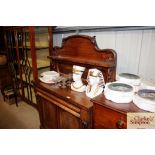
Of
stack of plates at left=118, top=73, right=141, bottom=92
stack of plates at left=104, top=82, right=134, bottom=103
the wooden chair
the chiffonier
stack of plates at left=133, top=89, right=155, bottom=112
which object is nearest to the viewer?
stack of plates at left=133, top=89, right=155, bottom=112

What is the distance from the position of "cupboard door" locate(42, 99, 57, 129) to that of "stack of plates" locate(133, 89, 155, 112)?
79cm

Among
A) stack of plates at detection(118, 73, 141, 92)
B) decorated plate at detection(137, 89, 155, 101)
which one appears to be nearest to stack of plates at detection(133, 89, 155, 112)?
decorated plate at detection(137, 89, 155, 101)

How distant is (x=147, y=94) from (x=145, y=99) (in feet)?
0.30

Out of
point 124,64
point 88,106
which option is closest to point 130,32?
point 124,64

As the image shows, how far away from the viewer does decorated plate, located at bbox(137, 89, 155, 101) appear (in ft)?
2.96

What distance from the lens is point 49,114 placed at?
5.17ft

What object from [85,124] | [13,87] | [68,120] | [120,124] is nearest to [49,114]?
[68,120]

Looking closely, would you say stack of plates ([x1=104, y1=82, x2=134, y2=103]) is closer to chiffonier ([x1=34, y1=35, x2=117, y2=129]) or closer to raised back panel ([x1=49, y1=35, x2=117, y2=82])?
chiffonier ([x1=34, y1=35, x2=117, y2=129])

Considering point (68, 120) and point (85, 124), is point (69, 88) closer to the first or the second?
point (68, 120)

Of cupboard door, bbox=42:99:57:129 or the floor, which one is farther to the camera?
the floor

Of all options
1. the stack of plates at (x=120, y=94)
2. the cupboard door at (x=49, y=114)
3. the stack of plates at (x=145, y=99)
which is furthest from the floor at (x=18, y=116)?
the stack of plates at (x=145, y=99)

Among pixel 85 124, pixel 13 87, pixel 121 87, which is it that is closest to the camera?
pixel 121 87
